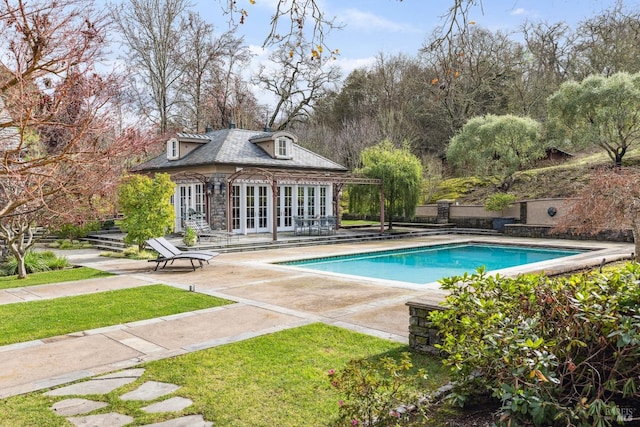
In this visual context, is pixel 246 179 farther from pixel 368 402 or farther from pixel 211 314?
pixel 368 402

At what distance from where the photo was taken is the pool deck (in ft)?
→ 16.9

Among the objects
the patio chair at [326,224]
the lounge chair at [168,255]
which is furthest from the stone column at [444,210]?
the lounge chair at [168,255]

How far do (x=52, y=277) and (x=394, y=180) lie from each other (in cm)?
1510

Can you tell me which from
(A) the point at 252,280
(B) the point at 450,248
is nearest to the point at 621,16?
(B) the point at 450,248

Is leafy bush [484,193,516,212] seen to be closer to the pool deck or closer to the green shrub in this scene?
the pool deck

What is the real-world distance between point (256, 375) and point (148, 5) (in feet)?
90.8

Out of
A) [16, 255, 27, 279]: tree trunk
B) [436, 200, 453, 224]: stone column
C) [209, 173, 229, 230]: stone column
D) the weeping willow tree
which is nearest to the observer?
[16, 255, 27, 279]: tree trunk

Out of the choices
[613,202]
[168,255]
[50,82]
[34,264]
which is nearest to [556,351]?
[50,82]

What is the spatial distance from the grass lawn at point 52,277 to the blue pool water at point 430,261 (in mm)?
5151

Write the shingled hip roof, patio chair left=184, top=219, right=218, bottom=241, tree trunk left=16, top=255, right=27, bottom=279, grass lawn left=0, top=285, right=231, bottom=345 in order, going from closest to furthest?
grass lawn left=0, top=285, right=231, bottom=345
tree trunk left=16, top=255, right=27, bottom=279
patio chair left=184, top=219, right=218, bottom=241
the shingled hip roof

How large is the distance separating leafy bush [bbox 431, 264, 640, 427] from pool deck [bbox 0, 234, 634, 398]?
1.69m

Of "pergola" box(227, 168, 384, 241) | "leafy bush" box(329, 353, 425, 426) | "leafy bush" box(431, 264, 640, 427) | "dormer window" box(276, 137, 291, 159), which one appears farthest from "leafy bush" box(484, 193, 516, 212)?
"leafy bush" box(329, 353, 425, 426)

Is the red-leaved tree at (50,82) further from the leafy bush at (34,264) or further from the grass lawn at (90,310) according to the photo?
the leafy bush at (34,264)

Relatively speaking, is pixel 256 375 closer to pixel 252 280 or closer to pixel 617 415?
pixel 617 415
